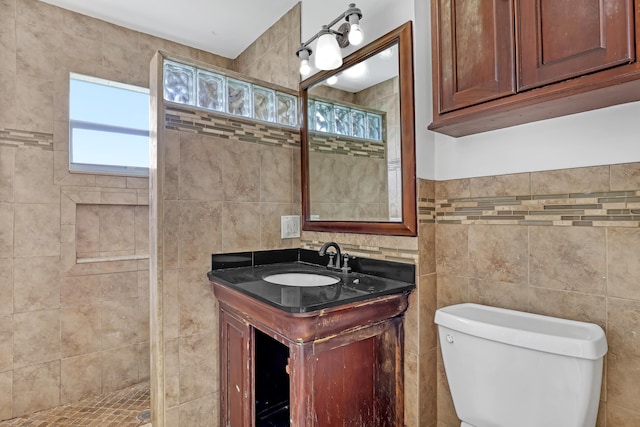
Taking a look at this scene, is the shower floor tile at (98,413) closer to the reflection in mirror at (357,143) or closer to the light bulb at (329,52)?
the reflection in mirror at (357,143)

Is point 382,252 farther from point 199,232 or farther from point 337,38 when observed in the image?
point 337,38

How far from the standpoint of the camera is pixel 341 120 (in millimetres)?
1778

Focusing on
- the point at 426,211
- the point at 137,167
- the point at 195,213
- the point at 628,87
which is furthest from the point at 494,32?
the point at 137,167

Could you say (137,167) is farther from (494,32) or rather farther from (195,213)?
(494,32)

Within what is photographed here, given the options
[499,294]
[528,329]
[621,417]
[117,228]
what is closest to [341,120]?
[499,294]

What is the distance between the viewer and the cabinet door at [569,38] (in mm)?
811

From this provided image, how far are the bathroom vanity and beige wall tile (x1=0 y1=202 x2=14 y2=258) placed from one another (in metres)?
1.28

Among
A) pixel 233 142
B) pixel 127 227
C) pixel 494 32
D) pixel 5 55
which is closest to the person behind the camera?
pixel 494 32

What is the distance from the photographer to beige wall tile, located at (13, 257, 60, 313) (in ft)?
6.45

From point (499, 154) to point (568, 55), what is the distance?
0.42 m

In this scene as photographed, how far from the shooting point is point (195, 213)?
162 centimetres

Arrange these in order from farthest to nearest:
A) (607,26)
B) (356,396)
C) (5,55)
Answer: (5,55)
(356,396)
(607,26)

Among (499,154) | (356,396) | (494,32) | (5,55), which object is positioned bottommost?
(356,396)

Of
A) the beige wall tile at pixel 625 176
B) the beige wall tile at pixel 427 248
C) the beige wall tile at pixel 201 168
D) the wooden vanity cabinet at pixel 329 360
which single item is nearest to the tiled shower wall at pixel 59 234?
the beige wall tile at pixel 201 168
